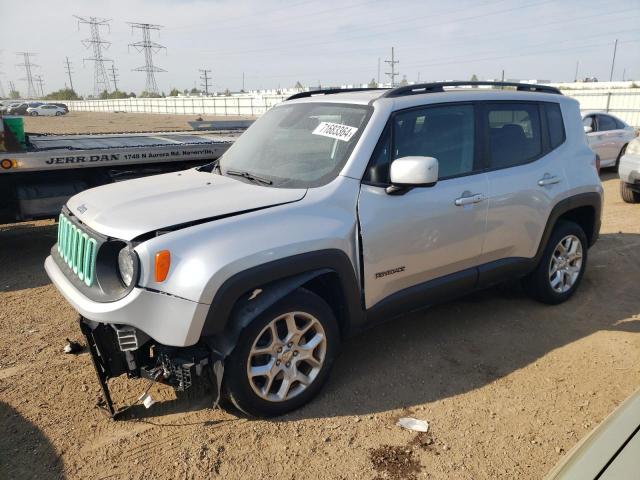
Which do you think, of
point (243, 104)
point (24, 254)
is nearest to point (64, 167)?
point (24, 254)

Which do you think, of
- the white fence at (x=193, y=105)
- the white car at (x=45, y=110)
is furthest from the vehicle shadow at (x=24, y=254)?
the white car at (x=45, y=110)

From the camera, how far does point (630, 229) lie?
7.17m

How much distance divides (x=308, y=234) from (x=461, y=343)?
1799 millimetres

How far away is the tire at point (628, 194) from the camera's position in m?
8.58

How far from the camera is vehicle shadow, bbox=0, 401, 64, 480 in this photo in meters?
2.62

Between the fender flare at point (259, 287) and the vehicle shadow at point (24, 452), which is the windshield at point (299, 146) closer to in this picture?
the fender flare at point (259, 287)

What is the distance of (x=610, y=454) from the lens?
1580 millimetres

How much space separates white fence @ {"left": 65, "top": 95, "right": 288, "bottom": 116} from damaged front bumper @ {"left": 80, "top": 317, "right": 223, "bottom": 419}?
36.8 meters

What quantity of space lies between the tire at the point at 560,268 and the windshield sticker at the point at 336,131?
2209 millimetres

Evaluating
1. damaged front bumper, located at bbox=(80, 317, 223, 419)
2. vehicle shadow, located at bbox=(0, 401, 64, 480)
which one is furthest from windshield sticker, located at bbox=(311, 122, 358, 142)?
vehicle shadow, located at bbox=(0, 401, 64, 480)

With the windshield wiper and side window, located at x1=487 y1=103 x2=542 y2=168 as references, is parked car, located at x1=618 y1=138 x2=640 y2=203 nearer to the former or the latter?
side window, located at x1=487 y1=103 x2=542 y2=168

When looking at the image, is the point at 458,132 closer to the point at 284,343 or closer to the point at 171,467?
the point at 284,343

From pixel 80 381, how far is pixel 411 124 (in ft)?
9.36

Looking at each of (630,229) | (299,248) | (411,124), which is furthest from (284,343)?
(630,229)
